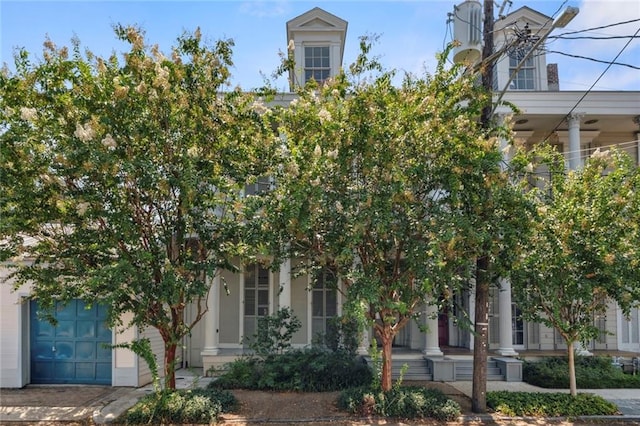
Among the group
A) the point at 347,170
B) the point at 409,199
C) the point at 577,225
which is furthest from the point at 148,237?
the point at 577,225

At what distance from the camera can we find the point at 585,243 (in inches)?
355

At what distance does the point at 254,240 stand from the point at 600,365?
9.39 metres

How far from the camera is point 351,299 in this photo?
8.07 metres

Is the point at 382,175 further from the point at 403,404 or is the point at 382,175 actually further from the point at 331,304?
the point at 331,304

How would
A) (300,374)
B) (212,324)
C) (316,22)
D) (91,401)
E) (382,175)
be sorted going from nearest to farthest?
1. (382,175)
2. (91,401)
3. (300,374)
4. (212,324)
5. (316,22)

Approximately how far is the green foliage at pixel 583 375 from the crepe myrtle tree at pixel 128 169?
7.96 meters

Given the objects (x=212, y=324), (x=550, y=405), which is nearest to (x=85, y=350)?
(x=212, y=324)

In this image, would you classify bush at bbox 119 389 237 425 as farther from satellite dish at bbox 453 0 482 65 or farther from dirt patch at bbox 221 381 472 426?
satellite dish at bbox 453 0 482 65

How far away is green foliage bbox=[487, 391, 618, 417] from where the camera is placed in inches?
365

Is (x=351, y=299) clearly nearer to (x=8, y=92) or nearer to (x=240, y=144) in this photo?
(x=240, y=144)


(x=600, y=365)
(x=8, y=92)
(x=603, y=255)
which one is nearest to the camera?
(x=8, y=92)

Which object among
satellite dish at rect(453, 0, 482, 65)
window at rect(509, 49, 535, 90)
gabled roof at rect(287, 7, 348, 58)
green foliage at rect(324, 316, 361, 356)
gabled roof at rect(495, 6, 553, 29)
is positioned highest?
gabled roof at rect(495, 6, 553, 29)

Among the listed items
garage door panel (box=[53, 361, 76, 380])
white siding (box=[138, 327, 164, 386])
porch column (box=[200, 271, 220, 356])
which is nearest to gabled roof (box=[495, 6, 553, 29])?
porch column (box=[200, 271, 220, 356])

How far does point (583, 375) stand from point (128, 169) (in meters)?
10.9
